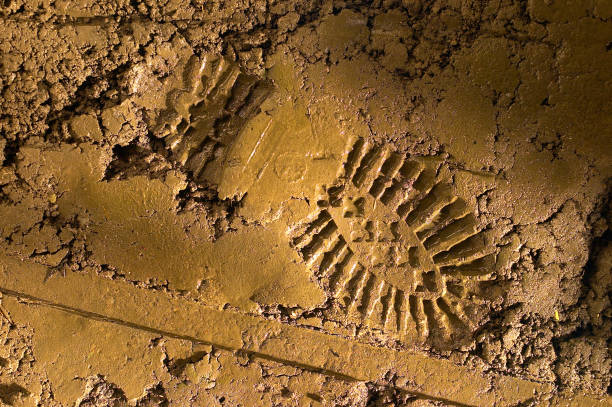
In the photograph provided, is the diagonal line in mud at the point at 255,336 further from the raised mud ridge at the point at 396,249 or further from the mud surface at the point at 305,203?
the raised mud ridge at the point at 396,249

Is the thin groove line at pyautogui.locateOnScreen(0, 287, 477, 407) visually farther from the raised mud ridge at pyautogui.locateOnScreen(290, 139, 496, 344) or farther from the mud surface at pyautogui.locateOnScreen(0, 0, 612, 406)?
the raised mud ridge at pyautogui.locateOnScreen(290, 139, 496, 344)

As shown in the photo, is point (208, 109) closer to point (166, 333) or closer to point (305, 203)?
point (305, 203)

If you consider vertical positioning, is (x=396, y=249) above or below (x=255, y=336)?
above

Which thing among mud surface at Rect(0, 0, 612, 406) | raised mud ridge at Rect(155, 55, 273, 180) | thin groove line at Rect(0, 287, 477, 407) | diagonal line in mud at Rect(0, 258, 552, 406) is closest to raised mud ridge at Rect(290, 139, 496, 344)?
mud surface at Rect(0, 0, 612, 406)

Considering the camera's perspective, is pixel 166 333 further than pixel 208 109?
Yes

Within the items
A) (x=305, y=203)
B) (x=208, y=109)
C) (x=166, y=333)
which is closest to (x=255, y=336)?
(x=166, y=333)

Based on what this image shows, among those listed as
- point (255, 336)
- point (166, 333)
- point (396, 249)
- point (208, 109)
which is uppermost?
point (208, 109)
